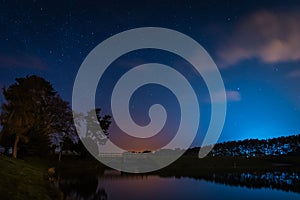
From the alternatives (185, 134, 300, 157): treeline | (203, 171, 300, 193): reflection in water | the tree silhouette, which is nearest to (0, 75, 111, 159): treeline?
the tree silhouette

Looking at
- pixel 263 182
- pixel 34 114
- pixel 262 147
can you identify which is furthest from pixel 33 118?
pixel 262 147

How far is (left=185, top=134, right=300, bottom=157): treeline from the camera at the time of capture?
164 meters

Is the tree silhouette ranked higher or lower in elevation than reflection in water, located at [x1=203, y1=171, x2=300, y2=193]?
higher

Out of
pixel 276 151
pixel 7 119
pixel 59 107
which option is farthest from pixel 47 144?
pixel 276 151

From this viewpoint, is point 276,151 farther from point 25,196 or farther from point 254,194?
point 25,196

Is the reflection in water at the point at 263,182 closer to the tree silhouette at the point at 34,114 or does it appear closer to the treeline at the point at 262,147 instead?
the tree silhouette at the point at 34,114

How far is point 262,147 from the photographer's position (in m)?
176

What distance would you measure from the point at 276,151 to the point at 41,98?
143m

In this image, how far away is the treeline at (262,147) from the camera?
6452 inches

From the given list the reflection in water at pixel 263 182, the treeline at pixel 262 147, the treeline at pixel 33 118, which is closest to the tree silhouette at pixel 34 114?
the treeline at pixel 33 118

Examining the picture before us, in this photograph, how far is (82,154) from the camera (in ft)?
235

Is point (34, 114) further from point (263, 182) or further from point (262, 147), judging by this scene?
point (262, 147)

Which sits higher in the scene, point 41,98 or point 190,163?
point 41,98

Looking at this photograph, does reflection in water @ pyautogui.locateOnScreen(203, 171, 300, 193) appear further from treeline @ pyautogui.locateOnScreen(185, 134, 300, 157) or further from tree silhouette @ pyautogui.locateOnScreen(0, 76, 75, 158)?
treeline @ pyautogui.locateOnScreen(185, 134, 300, 157)
